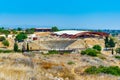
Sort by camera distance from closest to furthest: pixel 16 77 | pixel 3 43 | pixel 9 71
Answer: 1. pixel 16 77
2. pixel 9 71
3. pixel 3 43

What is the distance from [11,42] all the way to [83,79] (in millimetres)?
128391

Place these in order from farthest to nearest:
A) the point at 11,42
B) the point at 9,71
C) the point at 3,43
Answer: the point at 11,42, the point at 3,43, the point at 9,71

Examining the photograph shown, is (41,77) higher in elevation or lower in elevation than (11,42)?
higher

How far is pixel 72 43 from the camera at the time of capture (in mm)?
151625

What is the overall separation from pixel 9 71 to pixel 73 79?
4.48 meters

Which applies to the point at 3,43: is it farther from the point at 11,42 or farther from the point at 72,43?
the point at 72,43

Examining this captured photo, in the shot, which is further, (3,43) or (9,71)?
(3,43)

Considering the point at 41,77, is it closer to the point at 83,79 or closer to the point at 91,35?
the point at 83,79

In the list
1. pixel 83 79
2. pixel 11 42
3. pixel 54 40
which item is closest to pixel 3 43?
pixel 11 42

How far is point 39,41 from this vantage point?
14975 cm

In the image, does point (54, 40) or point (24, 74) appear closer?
point (24, 74)

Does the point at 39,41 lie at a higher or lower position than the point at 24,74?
lower

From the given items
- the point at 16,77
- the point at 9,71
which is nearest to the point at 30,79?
the point at 16,77

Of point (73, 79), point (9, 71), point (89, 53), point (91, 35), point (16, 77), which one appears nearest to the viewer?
point (16, 77)
